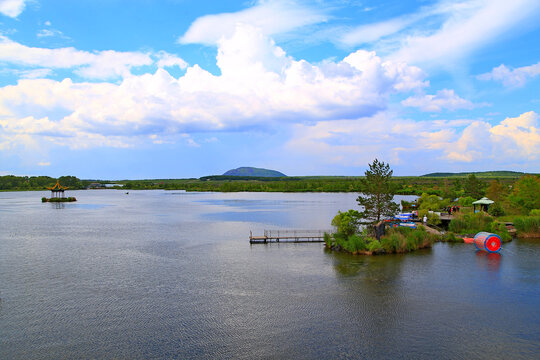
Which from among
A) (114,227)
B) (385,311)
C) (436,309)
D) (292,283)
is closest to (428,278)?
(436,309)

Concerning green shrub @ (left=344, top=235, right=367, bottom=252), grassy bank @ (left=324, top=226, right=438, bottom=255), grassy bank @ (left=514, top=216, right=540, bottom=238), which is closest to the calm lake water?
grassy bank @ (left=324, top=226, right=438, bottom=255)

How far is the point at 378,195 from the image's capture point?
38031 millimetres

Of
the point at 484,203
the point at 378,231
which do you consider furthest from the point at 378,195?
the point at 484,203

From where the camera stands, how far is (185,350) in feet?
52.4

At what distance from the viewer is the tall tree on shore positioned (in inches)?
1467

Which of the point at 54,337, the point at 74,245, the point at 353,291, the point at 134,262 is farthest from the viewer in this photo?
the point at 74,245

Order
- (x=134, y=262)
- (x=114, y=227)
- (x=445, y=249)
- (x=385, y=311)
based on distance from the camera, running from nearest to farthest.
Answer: (x=385, y=311), (x=134, y=262), (x=445, y=249), (x=114, y=227)

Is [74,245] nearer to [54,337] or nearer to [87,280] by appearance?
[87,280]

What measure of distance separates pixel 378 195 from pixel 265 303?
69.2 ft

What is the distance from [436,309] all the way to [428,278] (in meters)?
6.61

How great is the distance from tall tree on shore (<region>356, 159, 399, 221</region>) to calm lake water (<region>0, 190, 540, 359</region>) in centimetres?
517

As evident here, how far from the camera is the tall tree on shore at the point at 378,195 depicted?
37250 millimetres

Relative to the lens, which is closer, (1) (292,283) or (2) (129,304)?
(2) (129,304)

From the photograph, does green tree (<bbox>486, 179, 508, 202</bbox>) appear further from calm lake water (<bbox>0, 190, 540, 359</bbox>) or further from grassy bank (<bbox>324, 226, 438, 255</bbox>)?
grassy bank (<bbox>324, 226, 438, 255</bbox>)
